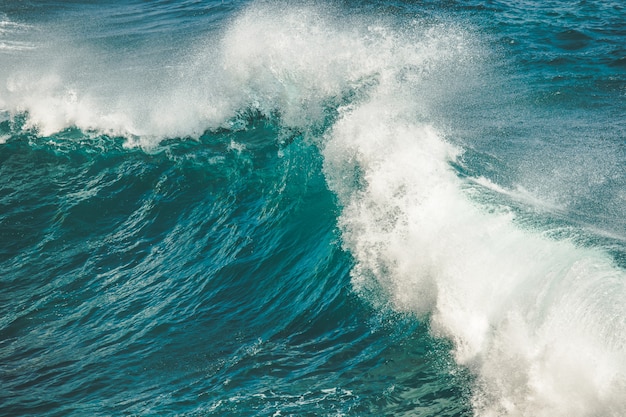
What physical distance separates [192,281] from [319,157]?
3.96 metres

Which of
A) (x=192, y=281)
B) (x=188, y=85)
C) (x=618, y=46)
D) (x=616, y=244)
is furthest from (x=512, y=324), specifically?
(x=618, y=46)

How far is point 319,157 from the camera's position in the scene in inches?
486

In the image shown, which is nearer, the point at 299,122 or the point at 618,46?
the point at 299,122

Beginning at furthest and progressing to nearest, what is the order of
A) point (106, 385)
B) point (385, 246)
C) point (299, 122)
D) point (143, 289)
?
point (299, 122) < point (143, 289) < point (385, 246) < point (106, 385)

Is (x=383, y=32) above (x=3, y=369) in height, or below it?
above

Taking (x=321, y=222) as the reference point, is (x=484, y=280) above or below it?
above

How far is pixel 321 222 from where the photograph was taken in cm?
1107

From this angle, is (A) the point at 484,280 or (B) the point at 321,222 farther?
(B) the point at 321,222

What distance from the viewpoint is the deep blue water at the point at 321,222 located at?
7.22 metres

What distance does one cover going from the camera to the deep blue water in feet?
23.7

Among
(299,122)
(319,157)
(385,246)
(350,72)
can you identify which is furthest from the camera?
(350,72)

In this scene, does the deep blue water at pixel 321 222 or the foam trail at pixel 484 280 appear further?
the deep blue water at pixel 321 222

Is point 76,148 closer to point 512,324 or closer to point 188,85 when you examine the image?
point 188,85

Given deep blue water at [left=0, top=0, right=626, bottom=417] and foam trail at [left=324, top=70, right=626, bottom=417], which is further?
deep blue water at [left=0, top=0, right=626, bottom=417]
